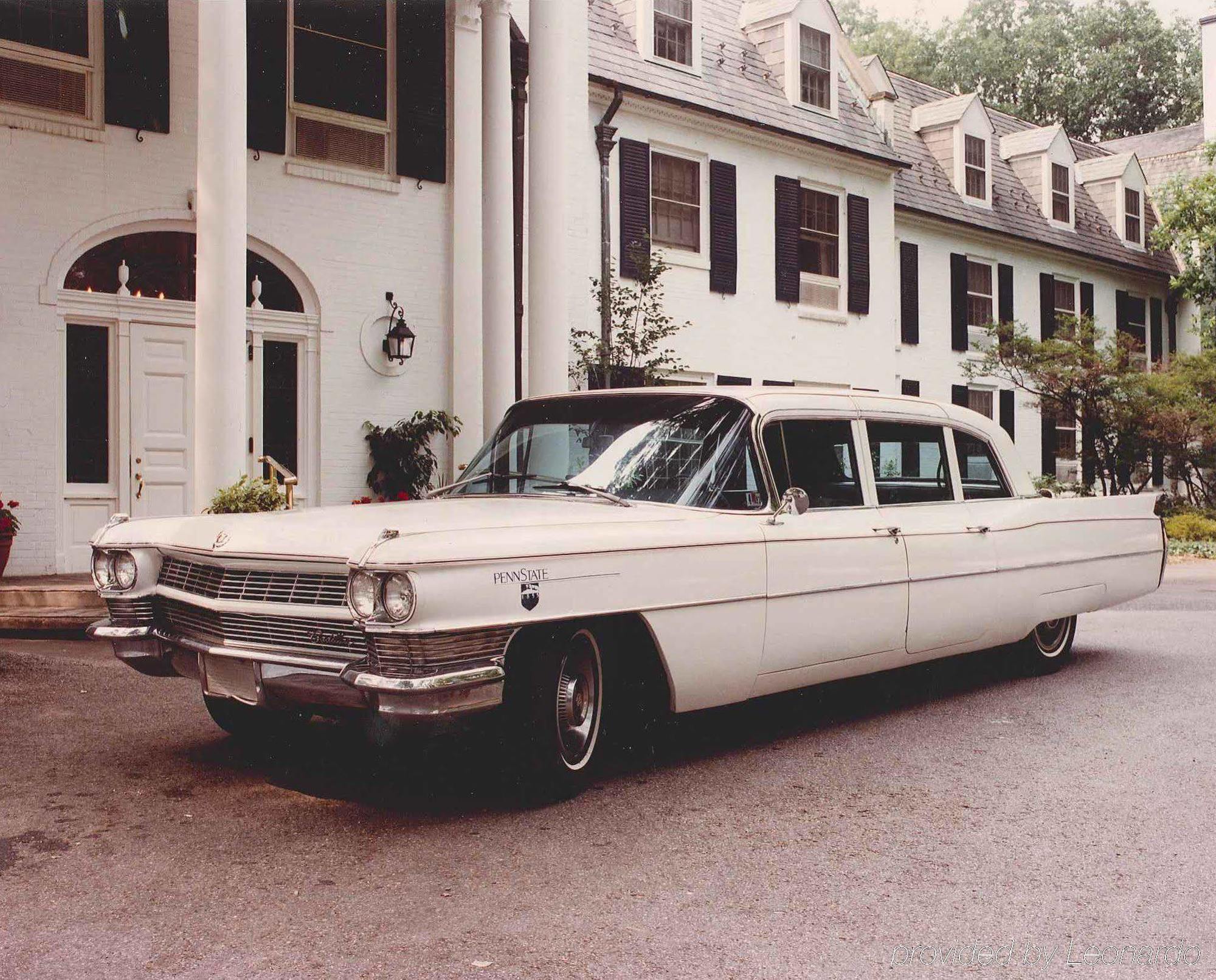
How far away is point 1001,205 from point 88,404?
60.7 feet

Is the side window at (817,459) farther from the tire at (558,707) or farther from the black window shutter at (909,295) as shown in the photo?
the black window shutter at (909,295)

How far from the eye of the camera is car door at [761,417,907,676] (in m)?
5.34

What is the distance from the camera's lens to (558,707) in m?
4.57

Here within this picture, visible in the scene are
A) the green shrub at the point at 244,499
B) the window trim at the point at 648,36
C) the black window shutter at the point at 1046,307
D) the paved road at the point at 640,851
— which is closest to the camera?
the paved road at the point at 640,851

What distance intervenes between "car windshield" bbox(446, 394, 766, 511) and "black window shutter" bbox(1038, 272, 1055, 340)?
67.4 feet

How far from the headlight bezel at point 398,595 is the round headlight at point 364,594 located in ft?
0.13

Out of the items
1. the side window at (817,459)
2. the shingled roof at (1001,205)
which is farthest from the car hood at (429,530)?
the shingled roof at (1001,205)

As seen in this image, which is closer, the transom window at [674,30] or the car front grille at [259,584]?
the car front grille at [259,584]

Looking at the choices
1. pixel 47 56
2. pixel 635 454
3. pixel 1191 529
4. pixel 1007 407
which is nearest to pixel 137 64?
pixel 47 56

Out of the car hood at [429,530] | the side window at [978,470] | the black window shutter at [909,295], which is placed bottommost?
the car hood at [429,530]

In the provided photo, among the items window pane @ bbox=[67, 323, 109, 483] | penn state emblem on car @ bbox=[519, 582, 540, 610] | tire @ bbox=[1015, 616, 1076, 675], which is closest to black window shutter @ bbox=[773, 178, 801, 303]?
window pane @ bbox=[67, 323, 109, 483]

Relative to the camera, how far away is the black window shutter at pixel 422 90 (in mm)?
13258

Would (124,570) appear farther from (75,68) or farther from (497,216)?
(497,216)

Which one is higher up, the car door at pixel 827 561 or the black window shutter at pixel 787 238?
the black window shutter at pixel 787 238
